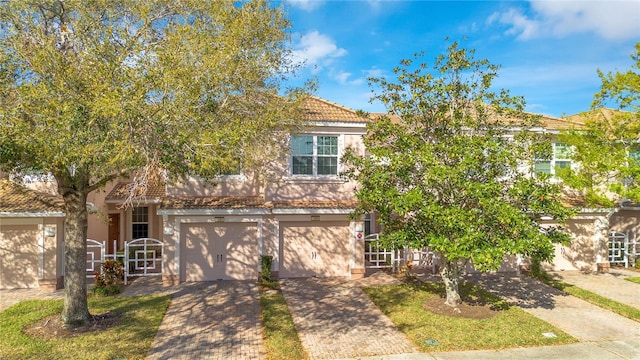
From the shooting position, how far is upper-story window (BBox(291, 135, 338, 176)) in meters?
16.6

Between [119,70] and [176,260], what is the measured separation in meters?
8.42

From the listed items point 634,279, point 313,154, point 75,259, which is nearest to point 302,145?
point 313,154

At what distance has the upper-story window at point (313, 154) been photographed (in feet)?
54.3

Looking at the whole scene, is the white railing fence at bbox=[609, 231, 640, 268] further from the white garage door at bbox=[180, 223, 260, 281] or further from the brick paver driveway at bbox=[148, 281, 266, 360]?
the brick paver driveway at bbox=[148, 281, 266, 360]

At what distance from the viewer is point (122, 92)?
28.2 feet

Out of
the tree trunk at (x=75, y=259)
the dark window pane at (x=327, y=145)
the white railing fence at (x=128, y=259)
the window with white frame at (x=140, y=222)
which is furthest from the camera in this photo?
the window with white frame at (x=140, y=222)

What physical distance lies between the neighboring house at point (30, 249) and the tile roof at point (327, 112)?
957cm

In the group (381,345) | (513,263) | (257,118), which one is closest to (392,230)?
(381,345)

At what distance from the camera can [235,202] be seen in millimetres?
16000

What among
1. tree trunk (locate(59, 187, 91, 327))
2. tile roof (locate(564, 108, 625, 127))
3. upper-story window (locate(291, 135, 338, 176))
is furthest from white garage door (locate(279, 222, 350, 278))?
tile roof (locate(564, 108, 625, 127))

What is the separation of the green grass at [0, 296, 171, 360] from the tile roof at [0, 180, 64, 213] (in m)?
3.24

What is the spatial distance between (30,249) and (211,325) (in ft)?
27.4

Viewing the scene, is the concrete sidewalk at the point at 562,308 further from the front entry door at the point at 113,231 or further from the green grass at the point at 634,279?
the front entry door at the point at 113,231

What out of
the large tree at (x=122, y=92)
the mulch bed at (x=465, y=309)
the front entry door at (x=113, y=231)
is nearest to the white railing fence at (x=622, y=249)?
the mulch bed at (x=465, y=309)
